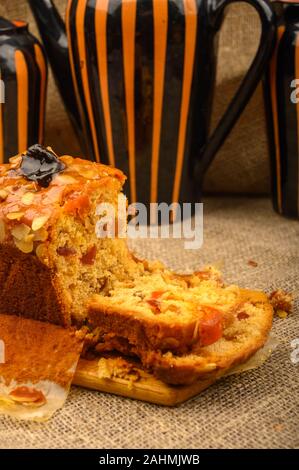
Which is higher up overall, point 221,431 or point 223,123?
point 223,123

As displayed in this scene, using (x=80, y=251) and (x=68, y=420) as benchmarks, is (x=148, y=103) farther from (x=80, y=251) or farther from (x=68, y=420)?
(x=68, y=420)

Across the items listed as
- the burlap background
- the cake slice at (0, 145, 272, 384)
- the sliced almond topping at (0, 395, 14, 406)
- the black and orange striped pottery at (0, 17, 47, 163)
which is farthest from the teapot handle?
the sliced almond topping at (0, 395, 14, 406)

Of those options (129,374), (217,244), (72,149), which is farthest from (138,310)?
(72,149)

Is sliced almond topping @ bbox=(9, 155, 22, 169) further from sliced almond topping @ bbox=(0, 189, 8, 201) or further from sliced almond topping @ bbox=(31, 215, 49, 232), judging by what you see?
sliced almond topping @ bbox=(31, 215, 49, 232)

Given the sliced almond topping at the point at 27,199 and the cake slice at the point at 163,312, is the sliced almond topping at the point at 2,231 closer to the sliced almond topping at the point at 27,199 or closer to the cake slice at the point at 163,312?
the sliced almond topping at the point at 27,199

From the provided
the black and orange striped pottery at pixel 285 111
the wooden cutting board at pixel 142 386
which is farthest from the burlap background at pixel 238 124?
the wooden cutting board at pixel 142 386

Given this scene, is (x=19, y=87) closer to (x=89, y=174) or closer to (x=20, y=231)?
(x=89, y=174)

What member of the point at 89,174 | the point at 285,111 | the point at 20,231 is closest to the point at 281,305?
the point at 89,174
